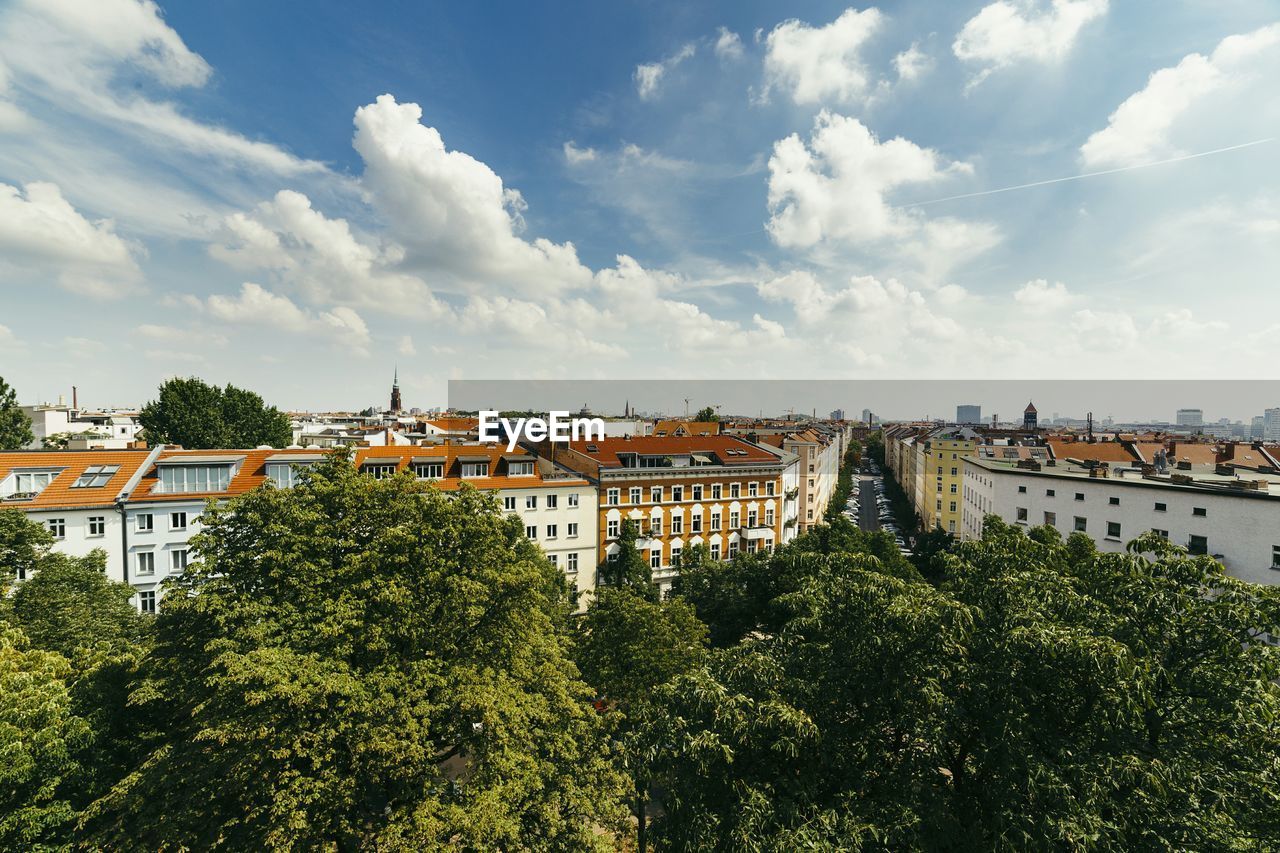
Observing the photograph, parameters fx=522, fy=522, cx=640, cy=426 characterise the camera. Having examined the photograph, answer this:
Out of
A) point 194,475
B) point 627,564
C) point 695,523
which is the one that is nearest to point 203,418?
point 194,475

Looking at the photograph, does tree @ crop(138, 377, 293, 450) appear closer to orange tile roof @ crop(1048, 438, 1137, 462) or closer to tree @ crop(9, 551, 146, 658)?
tree @ crop(9, 551, 146, 658)

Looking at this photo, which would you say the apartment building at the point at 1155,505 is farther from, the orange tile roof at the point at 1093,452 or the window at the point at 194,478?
the window at the point at 194,478

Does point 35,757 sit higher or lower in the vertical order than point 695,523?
higher

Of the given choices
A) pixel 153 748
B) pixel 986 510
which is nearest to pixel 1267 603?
pixel 153 748

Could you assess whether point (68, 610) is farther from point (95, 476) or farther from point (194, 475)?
point (95, 476)

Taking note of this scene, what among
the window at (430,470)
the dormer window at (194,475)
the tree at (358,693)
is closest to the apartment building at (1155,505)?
the tree at (358,693)

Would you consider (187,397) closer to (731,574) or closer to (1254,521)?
(731,574)
